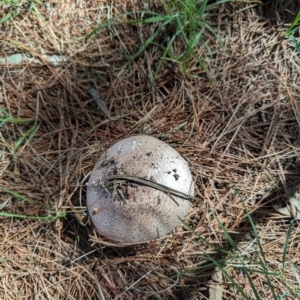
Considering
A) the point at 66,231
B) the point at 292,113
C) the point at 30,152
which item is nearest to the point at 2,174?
the point at 30,152

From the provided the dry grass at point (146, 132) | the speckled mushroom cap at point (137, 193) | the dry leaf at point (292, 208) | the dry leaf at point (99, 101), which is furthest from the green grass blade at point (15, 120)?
the dry leaf at point (292, 208)

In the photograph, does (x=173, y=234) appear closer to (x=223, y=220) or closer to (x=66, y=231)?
(x=223, y=220)

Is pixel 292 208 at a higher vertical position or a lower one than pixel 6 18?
lower

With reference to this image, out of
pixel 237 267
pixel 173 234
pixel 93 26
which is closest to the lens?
pixel 237 267

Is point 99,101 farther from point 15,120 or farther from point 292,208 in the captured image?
point 292,208

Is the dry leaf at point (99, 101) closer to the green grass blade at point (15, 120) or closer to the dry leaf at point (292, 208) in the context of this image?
the green grass blade at point (15, 120)

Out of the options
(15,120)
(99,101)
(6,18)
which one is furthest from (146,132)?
(6,18)
